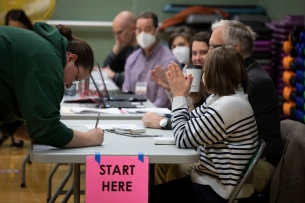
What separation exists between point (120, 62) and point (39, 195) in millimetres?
3096

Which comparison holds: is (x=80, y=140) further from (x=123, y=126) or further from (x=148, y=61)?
(x=148, y=61)

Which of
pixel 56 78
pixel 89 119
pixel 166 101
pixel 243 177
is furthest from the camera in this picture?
pixel 166 101

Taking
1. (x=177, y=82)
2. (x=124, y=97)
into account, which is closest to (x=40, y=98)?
(x=177, y=82)

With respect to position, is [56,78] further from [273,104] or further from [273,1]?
[273,1]

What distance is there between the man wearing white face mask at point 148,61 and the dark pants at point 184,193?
101 inches

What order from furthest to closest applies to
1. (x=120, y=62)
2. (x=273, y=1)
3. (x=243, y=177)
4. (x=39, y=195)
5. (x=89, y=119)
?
(x=273, y=1), (x=120, y=62), (x=39, y=195), (x=89, y=119), (x=243, y=177)

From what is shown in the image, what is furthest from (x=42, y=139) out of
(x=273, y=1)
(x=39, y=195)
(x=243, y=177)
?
(x=273, y=1)

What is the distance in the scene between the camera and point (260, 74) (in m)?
3.20

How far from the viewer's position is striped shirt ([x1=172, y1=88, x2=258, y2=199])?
101 inches

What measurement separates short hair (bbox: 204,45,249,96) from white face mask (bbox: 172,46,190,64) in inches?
113

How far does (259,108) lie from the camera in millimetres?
3119

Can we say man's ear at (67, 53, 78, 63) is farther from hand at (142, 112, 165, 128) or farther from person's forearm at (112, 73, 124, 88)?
person's forearm at (112, 73, 124, 88)

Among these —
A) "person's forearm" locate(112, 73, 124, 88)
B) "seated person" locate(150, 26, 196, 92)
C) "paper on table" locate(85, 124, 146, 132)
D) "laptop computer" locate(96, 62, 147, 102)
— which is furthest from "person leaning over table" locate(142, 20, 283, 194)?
"person's forearm" locate(112, 73, 124, 88)

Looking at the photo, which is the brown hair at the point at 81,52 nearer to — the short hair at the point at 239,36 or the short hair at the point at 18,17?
the short hair at the point at 239,36
